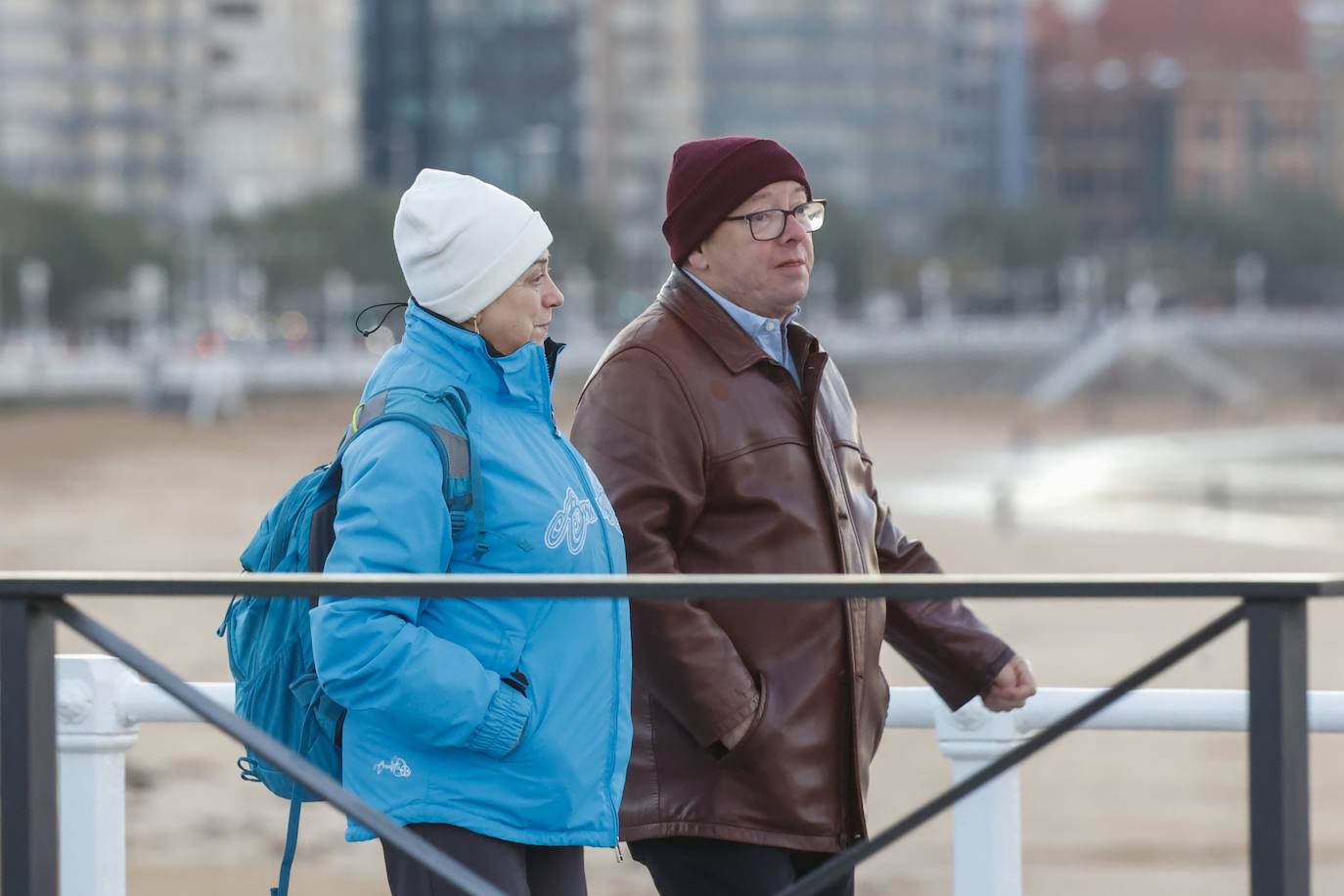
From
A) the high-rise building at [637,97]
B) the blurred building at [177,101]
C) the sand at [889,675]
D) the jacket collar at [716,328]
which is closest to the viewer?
the jacket collar at [716,328]

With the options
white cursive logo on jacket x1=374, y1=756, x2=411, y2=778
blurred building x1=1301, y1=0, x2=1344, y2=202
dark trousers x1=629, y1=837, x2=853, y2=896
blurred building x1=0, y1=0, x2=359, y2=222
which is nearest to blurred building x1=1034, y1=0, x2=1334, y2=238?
blurred building x1=1301, y1=0, x2=1344, y2=202

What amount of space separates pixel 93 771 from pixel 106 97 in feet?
268

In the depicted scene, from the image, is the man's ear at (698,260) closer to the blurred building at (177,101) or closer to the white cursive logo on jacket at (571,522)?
the white cursive logo on jacket at (571,522)

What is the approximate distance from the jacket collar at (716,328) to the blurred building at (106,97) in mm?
75932

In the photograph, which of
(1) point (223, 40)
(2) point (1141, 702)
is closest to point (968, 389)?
(1) point (223, 40)

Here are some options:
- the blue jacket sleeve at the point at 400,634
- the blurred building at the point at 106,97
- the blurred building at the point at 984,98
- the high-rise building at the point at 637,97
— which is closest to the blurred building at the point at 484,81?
the high-rise building at the point at 637,97

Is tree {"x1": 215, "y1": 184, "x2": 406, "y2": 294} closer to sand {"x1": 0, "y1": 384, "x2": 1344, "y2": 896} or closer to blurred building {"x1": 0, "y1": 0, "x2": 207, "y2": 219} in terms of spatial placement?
blurred building {"x1": 0, "y1": 0, "x2": 207, "y2": 219}

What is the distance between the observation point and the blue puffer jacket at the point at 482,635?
2.33 metres

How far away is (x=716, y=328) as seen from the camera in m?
2.91

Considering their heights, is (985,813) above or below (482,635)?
below

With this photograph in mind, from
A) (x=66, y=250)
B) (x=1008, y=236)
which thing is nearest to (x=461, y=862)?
(x=66, y=250)

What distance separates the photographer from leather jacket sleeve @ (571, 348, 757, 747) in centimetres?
267

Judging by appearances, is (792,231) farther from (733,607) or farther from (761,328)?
(733,607)

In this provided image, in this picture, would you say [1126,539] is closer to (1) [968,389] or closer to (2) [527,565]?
(2) [527,565]
